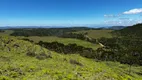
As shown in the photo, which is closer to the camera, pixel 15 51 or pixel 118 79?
pixel 118 79

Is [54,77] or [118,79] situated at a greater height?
[54,77]

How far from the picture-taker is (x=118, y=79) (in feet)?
52.0

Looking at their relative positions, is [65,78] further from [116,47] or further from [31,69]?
[116,47]

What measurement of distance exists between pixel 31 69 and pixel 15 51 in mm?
9482

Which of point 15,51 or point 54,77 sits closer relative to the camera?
point 54,77

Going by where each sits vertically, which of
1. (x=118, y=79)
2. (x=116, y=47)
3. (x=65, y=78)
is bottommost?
(x=116, y=47)

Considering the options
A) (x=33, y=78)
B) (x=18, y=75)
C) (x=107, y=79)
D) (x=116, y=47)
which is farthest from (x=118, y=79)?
(x=116, y=47)

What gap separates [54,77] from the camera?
43.8ft

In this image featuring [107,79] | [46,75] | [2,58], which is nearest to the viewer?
[46,75]

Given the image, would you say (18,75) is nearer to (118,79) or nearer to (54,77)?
(54,77)

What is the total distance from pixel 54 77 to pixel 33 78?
72.8 inches

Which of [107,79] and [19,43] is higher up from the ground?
[19,43]

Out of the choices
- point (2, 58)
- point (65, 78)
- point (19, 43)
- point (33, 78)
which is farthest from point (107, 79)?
point (19, 43)

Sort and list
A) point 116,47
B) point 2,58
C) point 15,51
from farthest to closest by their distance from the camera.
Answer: point 116,47, point 15,51, point 2,58
